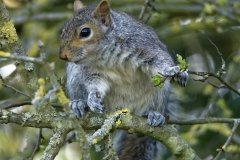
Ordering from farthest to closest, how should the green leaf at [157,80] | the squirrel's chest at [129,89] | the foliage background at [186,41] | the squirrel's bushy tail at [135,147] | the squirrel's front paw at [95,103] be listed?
1. the foliage background at [186,41]
2. the squirrel's bushy tail at [135,147]
3. the squirrel's chest at [129,89]
4. the squirrel's front paw at [95,103]
5. the green leaf at [157,80]

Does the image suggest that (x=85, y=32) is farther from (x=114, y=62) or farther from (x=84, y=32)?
(x=114, y=62)

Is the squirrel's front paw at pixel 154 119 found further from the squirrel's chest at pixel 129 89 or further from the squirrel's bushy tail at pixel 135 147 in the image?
the squirrel's bushy tail at pixel 135 147

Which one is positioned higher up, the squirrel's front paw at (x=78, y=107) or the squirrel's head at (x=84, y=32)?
the squirrel's head at (x=84, y=32)

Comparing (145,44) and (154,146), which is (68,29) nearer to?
(145,44)

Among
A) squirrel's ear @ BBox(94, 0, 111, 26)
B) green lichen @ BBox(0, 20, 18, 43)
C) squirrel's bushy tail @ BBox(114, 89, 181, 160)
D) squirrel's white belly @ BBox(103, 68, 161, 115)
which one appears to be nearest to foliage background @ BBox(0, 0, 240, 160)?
squirrel's bushy tail @ BBox(114, 89, 181, 160)

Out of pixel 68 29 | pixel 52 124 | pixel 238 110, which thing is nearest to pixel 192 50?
pixel 238 110

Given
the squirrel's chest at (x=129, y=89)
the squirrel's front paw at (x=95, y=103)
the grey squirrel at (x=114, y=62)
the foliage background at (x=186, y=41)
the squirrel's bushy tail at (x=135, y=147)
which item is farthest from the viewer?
the foliage background at (x=186, y=41)

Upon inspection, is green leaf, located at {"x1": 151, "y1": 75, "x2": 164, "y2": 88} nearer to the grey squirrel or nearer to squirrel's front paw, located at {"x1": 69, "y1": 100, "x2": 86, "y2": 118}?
the grey squirrel

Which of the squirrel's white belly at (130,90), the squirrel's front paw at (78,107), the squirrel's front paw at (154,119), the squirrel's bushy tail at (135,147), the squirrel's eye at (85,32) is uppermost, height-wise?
the squirrel's eye at (85,32)

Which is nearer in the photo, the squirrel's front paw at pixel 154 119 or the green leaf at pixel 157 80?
the green leaf at pixel 157 80

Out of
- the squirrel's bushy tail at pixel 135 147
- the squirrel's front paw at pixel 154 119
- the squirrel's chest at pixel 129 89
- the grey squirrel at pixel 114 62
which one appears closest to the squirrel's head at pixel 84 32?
the grey squirrel at pixel 114 62
